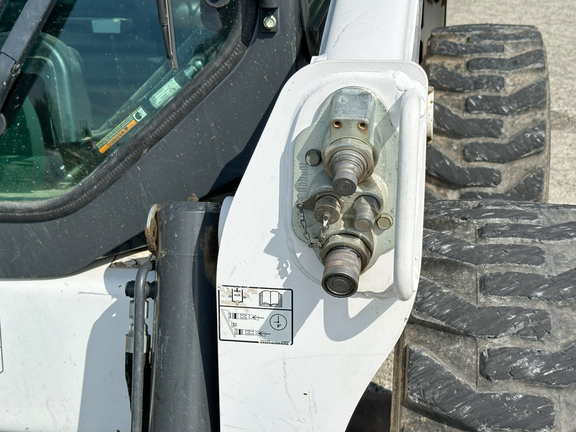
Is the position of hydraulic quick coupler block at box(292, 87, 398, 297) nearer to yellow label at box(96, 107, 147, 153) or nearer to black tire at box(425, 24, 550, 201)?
yellow label at box(96, 107, 147, 153)

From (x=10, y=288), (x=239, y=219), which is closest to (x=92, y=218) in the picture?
(x=10, y=288)

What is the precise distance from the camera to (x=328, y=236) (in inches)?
49.7

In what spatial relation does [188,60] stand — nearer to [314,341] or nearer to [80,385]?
[314,341]

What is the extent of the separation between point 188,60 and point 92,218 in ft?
1.51

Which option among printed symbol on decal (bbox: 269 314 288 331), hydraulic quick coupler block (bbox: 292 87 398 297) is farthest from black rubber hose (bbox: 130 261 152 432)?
hydraulic quick coupler block (bbox: 292 87 398 297)

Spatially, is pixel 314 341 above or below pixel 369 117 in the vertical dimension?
below

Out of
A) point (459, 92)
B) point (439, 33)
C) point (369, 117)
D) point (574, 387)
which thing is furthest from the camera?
point (439, 33)

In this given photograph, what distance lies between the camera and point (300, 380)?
1409 millimetres

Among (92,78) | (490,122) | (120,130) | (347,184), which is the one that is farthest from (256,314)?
(490,122)

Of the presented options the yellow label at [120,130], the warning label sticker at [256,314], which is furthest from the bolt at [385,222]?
the yellow label at [120,130]

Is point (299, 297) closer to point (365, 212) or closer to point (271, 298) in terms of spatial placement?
point (271, 298)

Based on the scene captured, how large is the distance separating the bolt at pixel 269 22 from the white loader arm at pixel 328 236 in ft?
Result: 0.46

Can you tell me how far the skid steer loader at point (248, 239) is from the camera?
1.28 metres

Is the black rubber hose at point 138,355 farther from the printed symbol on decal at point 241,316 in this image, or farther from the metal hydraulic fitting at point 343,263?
the metal hydraulic fitting at point 343,263
